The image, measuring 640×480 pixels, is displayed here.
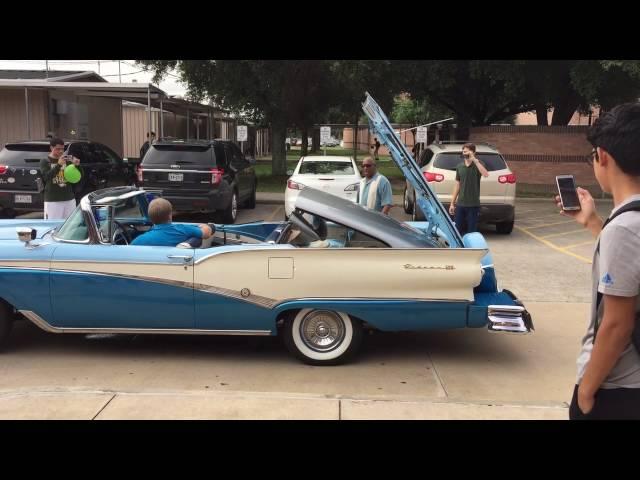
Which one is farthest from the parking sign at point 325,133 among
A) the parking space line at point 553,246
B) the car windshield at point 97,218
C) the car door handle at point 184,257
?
the car door handle at point 184,257

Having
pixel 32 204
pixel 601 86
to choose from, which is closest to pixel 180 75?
pixel 32 204

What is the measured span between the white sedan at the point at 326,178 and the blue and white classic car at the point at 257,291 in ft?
21.3

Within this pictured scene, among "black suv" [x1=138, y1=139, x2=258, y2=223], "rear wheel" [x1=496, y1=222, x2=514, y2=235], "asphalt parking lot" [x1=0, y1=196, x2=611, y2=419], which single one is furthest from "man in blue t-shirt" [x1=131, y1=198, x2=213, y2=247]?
"rear wheel" [x1=496, y1=222, x2=514, y2=235]

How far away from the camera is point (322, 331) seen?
4957 mm

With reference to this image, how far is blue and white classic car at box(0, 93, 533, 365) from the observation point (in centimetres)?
475

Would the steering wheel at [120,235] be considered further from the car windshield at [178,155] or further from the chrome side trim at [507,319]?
the car windshield at [178,155]

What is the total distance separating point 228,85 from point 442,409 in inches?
757

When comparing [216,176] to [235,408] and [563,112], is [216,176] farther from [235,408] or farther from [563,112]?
[563,112]

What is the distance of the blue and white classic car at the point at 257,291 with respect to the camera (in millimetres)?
4750

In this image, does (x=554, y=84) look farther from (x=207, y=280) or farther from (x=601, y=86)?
(x=207, y=280)

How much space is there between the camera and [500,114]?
26750 mm

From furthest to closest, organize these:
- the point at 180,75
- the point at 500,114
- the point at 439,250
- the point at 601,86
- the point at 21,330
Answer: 1. the point at 500,114
2. the point at 180,75
3. the point at 601,86
4. the point at 21,330
5. the point at 439,250

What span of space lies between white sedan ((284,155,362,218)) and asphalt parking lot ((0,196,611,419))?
5.68 m

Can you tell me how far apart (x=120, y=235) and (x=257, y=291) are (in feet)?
4.94
